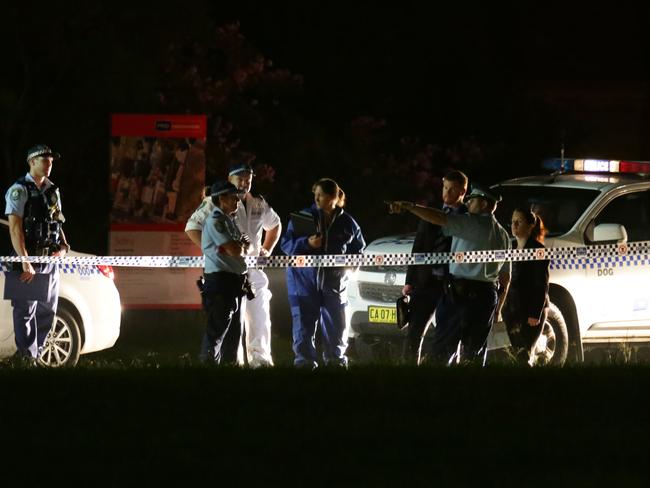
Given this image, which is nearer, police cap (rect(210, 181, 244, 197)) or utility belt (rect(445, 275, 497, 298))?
utility belt (rect(445, 275, 497, 298))

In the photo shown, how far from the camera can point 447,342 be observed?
10.9m

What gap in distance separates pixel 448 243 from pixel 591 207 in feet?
7.15

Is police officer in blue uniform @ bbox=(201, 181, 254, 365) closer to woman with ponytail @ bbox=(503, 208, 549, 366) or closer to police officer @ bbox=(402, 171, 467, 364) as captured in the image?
police officer @ bbox=(402, 171, 467, 364)

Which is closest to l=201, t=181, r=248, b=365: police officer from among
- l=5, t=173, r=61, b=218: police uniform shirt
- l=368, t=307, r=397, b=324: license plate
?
l=5, t=173, r=61, b=218: police uniform shirt

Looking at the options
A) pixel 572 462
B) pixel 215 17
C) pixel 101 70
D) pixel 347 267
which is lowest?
pixel 572 462

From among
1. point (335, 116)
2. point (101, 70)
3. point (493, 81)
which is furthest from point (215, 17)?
point (101, 70)

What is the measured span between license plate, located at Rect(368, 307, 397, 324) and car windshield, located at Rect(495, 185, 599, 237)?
1336mm

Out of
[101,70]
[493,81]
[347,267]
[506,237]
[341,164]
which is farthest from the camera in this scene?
[493,81]

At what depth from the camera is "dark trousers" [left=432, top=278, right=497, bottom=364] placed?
35.1 feet

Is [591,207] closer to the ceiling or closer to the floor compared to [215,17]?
closer to the floor

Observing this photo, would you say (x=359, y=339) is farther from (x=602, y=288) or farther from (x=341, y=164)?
(x=341, y=164)

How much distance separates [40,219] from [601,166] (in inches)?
194

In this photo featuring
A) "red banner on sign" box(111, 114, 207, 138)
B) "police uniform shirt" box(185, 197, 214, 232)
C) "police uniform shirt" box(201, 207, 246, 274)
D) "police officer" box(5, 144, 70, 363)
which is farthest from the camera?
"red banner on sign" box(111, 114, 207, 138)

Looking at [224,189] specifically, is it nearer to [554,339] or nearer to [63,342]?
[63,342]
